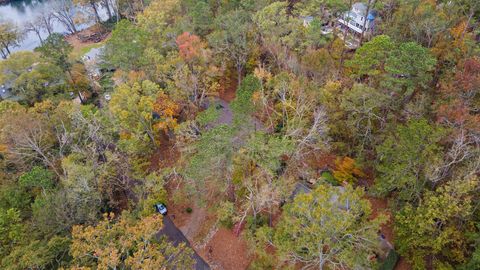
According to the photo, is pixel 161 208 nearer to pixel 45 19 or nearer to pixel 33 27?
pixel 33 27

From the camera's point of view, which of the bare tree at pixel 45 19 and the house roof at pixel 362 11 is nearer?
the house roof at pixel 362 11

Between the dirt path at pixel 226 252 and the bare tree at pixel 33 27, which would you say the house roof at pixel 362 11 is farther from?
the bare tree at pixel 33 27

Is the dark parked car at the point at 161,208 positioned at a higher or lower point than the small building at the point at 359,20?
lower

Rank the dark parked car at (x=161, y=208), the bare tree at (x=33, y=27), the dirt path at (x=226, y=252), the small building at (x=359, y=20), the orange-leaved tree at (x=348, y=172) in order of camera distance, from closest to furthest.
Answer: the dirt path at (x=226, y=252) < the orange-leaved tree at (x=348, y=172) < the dark parked car at (x=161, y=208) < the small building at (x=359, y=20) < the bare tree at (x=33, y=27)

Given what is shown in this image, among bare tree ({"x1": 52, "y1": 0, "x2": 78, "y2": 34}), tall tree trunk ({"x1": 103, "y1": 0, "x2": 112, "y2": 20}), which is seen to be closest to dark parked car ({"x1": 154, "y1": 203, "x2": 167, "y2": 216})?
tall tree trunk ({"x1": 103, "y1": 0, "x2": 112, "y2": 20})

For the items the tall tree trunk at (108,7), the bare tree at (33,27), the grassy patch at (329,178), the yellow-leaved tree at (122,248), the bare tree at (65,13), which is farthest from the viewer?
the tall tree trunk at (108,7)

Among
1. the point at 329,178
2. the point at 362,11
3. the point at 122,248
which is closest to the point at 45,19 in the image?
the point at 362,11

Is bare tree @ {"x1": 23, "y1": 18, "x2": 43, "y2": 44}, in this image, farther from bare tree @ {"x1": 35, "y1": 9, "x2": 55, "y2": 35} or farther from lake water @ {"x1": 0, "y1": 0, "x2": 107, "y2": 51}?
lake water @ {"x1": 0, "y1": 0, "x2": 107, "y2": 51}

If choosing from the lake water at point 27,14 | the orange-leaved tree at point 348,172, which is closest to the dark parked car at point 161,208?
the orange-leaved tree at point 348,172

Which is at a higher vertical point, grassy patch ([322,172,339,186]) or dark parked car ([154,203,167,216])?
grassy patch ([322,172,339,186])
